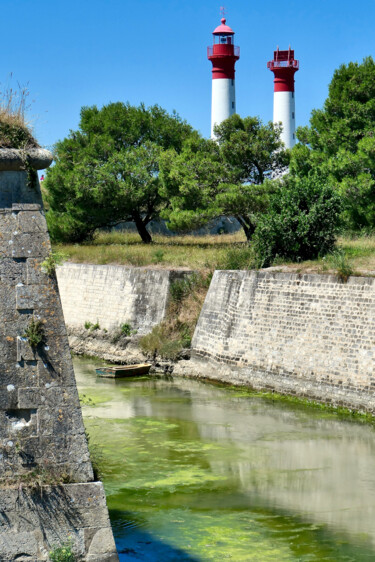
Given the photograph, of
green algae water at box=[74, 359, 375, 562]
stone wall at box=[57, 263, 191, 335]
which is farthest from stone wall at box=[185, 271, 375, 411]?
stone wall at box=[57, 263, 191, 335]

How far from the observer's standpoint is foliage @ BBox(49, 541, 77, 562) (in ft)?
19.4

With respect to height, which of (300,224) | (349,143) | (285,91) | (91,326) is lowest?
(91,326)

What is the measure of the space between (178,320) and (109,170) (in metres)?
10.4

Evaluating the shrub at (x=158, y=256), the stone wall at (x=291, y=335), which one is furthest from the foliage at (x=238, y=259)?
the shrub at (x=158, y=256)

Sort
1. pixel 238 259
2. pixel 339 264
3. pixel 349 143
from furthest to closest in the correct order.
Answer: pixel 349 143 < pixel 238 259 < pixel 339 264

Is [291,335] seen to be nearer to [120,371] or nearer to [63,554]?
[120,371]

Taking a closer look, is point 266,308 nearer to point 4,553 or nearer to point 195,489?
point 195,489

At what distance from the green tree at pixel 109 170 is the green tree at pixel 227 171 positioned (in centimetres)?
248

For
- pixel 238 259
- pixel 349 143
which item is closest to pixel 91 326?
pixel 238 259

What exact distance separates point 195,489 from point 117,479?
118 cm

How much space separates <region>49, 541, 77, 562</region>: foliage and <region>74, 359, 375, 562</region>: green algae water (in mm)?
2048

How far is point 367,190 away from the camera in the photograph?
2516cm

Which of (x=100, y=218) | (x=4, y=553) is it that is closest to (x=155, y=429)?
(x=4, y=553)

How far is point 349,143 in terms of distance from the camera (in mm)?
26781
